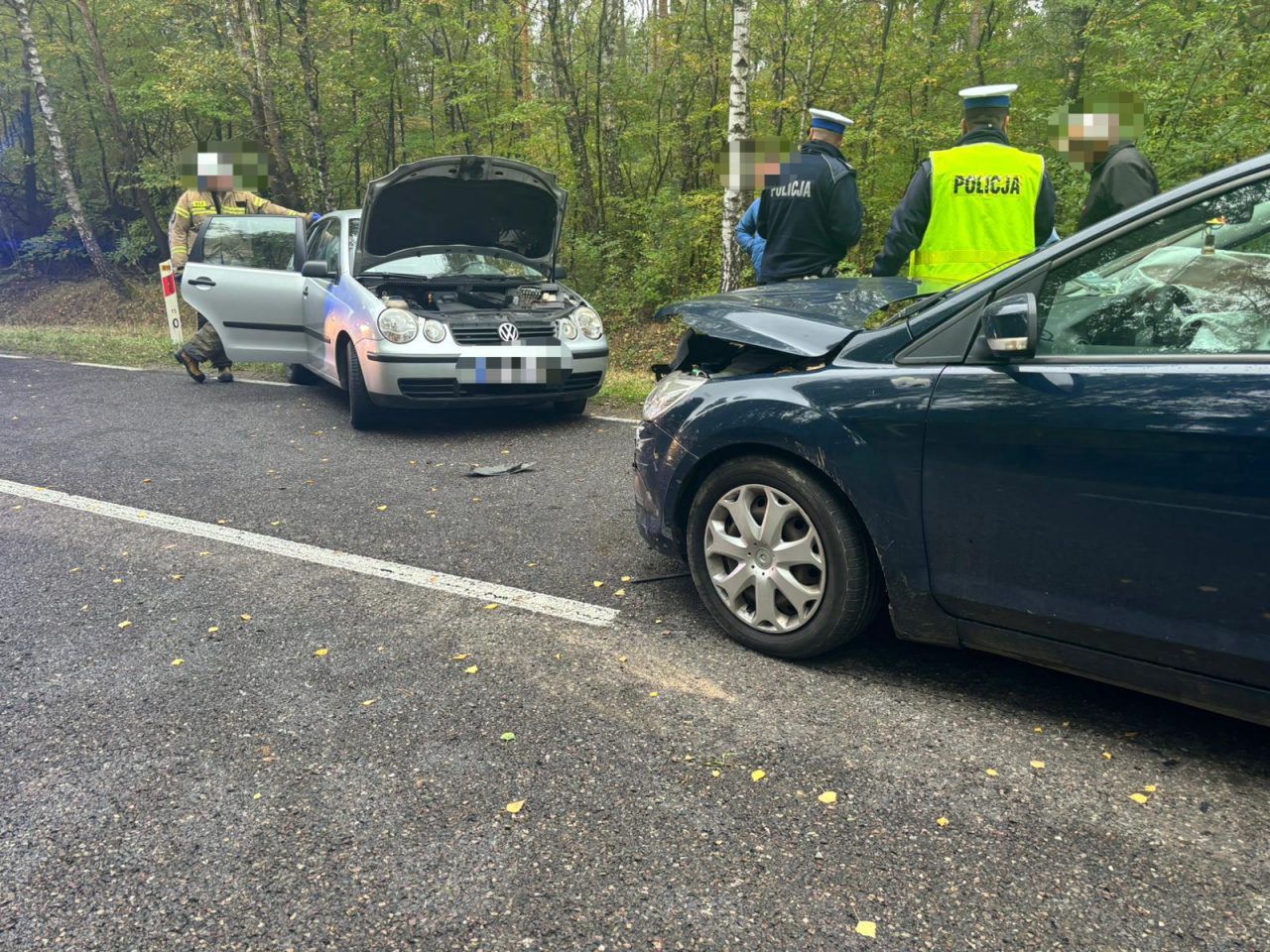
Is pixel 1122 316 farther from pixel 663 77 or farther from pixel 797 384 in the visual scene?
pixel 663 77

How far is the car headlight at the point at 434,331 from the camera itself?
267 inches

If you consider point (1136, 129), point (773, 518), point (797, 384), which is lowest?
point (773, 518)

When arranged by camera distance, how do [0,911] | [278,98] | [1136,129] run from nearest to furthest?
[0,911] → [1136,129] → [278,98]

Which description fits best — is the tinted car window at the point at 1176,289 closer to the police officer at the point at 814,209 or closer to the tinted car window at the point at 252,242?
the police officer at the point at 814,209

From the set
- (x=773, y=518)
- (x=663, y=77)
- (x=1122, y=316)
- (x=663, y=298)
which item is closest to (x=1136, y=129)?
(x=1122, y=316)

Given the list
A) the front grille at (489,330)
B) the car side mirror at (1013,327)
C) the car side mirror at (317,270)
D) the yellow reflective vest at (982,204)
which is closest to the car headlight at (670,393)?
the car side mirror at (1013,327)

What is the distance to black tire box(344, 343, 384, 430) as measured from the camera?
7.07 meters

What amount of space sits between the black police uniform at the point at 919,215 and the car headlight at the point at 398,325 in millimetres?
3427

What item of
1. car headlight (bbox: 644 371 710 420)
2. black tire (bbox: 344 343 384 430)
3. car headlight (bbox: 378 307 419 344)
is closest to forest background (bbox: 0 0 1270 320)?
car headlight (bbox: 378 307 419 344)

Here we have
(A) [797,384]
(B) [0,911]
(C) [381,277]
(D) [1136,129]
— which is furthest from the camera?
(C) [381,277]

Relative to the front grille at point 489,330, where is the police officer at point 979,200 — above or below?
above

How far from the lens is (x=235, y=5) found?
15555mm

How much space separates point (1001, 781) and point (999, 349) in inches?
48.8

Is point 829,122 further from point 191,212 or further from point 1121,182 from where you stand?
point 191,212
